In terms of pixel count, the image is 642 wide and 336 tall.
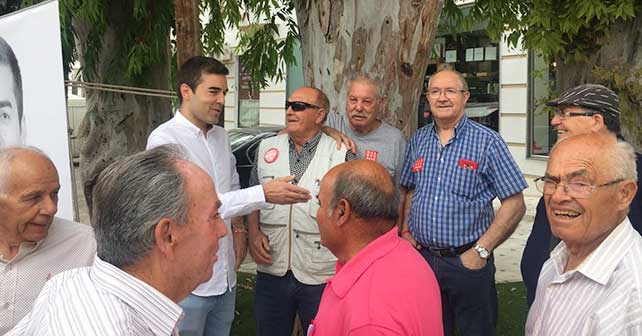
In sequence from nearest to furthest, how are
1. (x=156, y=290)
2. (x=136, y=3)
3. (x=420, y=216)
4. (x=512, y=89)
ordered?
(x=156, y=290) → (x=420, y=216) → (x=136, y=3) → (x=512, y=89)

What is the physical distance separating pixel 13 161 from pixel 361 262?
1.40m

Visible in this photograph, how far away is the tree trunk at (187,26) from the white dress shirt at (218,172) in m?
1.05

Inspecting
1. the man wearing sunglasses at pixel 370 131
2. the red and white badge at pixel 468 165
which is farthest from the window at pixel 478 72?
the red and white badge at pixel 468 165

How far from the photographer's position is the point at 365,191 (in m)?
2.36

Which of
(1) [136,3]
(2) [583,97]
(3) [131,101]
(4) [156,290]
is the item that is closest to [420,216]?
(2) [583,97]

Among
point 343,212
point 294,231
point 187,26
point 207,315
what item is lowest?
point 207,315

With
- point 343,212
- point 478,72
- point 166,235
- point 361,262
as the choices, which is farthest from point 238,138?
point 166,235

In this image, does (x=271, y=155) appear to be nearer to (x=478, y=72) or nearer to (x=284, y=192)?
(x=284, y=192)

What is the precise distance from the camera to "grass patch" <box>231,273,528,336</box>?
605 centimetres

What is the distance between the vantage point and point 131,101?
24.7 ft

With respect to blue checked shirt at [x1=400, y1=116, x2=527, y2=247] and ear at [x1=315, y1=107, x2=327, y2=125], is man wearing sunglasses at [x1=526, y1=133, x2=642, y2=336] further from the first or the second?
ear at [x1=315, y1=107, x2=327, y2=125]

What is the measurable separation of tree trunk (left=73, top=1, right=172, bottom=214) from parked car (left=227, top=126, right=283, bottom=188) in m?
2.06

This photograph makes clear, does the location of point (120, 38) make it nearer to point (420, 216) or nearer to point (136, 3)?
point (136, 3)

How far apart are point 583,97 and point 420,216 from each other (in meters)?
1.07
